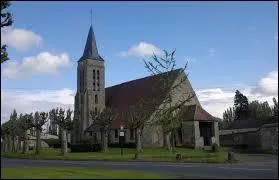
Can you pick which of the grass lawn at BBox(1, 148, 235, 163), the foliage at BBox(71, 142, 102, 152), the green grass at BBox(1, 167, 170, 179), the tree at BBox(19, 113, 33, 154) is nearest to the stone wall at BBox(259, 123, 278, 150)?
the grass lawn at BBox(1, 148, 235, 163)

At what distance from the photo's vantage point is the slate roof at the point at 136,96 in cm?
6600

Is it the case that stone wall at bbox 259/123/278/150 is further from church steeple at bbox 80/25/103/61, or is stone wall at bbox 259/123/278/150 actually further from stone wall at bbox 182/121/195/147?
church steeple at bbox 80/25/103/61

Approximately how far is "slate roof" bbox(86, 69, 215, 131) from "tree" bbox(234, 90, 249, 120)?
37.9m

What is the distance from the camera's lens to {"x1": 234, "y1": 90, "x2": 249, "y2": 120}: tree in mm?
112875

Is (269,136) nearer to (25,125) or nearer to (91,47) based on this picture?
(25,125)

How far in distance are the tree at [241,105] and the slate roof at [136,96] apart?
37.9 metres

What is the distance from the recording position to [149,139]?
68.8 metres

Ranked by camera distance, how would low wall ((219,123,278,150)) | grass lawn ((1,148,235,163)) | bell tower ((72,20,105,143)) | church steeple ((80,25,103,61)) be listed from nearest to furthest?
grass lawn ((1,148,235,163)) → low wall ((219,123,278,150)) → bell tower ((72,20,105,143)) → church steeple ((80,25,103,61))

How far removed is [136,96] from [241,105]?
46.3m

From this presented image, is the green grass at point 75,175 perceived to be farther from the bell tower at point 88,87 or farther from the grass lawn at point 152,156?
the bell tower at point 88,87

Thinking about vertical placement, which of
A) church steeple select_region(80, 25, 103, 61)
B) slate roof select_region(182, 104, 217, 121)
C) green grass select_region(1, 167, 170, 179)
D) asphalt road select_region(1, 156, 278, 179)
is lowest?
asphalt road select_region(1, 156, 278, 179)

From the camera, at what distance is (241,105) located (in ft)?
376

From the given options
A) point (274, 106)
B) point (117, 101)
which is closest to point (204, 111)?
point (117, 101)

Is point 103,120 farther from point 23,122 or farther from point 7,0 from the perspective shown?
point 7,0
